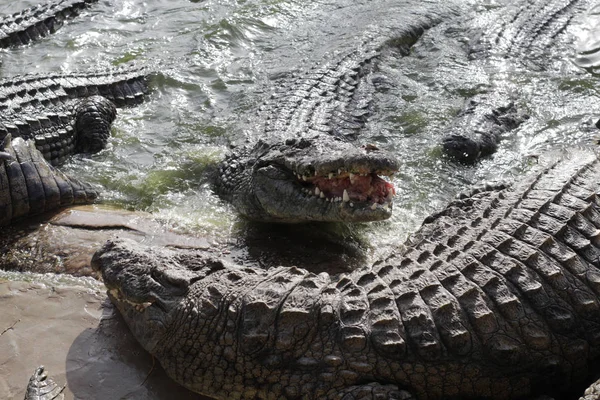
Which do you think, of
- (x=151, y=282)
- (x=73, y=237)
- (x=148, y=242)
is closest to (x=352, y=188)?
(x=148, y=242)

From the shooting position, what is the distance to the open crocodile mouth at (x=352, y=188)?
4.80 metres

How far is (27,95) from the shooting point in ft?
22.4

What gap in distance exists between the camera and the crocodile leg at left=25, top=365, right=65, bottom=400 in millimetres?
3111

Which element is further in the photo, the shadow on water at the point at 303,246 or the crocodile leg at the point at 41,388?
the shadow on water at the point at 303,246

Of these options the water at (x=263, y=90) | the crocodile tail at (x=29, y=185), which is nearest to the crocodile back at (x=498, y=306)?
the water at (x=263, y=90)

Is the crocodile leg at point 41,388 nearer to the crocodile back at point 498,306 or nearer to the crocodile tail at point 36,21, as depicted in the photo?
the crocodile back at point 498,306

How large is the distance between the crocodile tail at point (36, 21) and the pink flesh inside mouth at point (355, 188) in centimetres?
574

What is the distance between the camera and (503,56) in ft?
27.5

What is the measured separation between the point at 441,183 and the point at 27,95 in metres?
4.26

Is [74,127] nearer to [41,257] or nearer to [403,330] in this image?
[41,257]

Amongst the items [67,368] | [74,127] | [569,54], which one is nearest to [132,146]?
[74,127]

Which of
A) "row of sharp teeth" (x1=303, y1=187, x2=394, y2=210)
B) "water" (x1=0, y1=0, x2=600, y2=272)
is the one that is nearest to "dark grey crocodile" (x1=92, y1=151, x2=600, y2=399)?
"row of sharp teeth" (x1=303, y1=187, x2=394, y2=210)

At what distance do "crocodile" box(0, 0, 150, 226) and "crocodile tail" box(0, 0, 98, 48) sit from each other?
0.5 inches

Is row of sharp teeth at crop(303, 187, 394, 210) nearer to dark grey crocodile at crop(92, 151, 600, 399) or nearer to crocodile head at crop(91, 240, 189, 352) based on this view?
dark grey crocodile at crop(92, 151, 600, 399)
